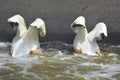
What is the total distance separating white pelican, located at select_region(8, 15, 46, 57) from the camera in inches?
294

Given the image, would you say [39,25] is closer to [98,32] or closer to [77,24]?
[77,24]

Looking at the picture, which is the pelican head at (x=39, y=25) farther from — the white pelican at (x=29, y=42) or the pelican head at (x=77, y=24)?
the pelican head at (x=77, y=24)

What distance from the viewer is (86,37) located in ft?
25.5

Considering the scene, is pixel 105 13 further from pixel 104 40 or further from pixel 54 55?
pixel 54 55

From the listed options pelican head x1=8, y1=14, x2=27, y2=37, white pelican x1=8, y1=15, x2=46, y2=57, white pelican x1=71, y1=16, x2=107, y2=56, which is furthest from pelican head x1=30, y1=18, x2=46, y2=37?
white pelican x1=71, y1=16, x2=107, y2=56

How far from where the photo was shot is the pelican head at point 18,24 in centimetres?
772

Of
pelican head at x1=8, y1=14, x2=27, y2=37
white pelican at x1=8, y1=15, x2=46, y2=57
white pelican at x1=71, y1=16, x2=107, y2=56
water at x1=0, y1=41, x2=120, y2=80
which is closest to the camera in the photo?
water at x1=0, y1=41, x2=120, y2=80

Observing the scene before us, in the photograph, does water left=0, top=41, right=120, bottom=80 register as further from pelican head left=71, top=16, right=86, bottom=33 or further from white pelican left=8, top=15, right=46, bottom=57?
pelican head left=71, top=16, right=86, bottom=33

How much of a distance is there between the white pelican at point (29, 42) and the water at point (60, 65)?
0.56 ft

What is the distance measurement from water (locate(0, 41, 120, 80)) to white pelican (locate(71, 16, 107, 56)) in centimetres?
17

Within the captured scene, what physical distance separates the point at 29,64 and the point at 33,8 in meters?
2.16

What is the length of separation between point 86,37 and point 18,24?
4.25 ft

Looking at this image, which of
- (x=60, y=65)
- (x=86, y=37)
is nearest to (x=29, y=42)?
(x=86, y=37)

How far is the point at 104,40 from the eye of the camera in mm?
8375
